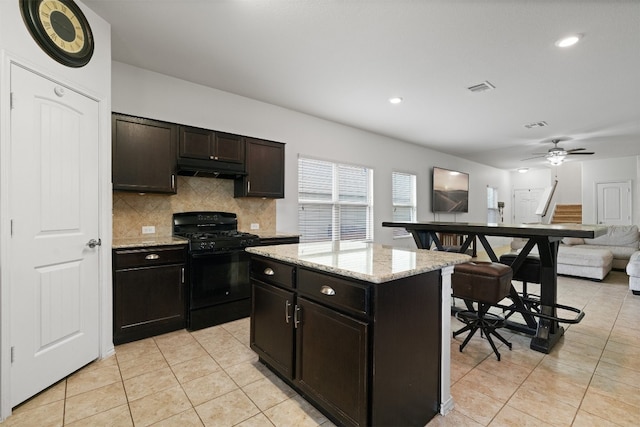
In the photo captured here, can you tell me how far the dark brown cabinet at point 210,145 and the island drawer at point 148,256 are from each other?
3.30ft

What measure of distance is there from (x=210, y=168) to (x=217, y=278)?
47.6 inches

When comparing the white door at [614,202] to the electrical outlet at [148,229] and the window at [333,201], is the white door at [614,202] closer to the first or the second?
the window at [333,201]

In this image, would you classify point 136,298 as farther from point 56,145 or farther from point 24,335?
point 56,145

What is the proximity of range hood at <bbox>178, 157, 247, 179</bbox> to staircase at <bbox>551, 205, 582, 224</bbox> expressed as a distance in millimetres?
10795

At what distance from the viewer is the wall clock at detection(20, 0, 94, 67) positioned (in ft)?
6.31

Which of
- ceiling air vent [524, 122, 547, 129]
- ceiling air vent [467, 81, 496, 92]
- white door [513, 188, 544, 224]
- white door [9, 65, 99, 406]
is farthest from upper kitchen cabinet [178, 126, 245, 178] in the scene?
white door [513, 188, 544, 224]

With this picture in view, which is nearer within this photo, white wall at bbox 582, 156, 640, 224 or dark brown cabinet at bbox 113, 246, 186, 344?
dark brown cabinet at bbox 113, 246, 186, 344

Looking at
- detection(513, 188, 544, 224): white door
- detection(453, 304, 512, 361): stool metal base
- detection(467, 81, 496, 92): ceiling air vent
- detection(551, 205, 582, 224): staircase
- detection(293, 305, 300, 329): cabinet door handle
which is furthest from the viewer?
detection(513, 188, 544, 224): white door

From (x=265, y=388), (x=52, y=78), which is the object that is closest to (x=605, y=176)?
(x=265, y=388)

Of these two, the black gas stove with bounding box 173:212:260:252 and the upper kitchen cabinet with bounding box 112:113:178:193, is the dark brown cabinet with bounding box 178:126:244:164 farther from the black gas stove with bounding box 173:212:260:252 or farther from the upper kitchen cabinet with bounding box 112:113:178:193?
the black gas stove with bounding box 173:212:260:252

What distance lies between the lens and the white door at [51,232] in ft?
6.15

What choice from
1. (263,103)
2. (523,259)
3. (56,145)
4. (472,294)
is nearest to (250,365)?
(472,294)

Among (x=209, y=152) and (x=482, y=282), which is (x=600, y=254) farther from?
(x=209, y=152)

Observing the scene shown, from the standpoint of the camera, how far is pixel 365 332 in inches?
56.6
